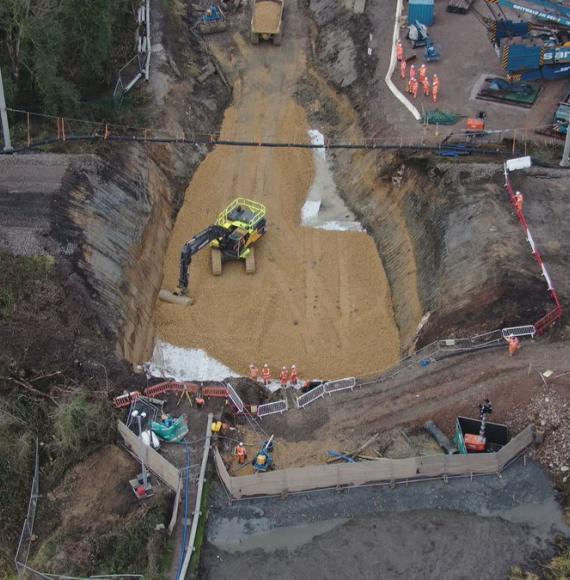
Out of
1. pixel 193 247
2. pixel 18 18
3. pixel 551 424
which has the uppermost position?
pixel 18 18

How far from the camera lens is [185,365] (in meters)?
29.5

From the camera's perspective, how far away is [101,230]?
30969mm

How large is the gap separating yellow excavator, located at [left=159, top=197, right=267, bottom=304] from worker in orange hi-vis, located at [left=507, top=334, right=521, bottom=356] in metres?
10.8

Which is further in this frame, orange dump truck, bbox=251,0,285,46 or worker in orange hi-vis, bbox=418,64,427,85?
orange dump truck, bbox=251,0,285,46

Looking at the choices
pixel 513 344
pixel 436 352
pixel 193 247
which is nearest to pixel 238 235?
pixel 193 247

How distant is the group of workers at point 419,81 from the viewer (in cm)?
3738

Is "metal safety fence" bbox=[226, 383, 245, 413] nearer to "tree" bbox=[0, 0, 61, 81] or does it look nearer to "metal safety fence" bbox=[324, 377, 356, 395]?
"metal safety fence" bbox=[324, 377, 356, 395]

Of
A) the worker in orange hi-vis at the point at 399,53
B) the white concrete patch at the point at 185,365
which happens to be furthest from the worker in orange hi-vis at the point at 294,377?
the worker in orange hi-vis at the point at 399,53

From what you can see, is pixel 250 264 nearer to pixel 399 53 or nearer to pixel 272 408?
pixel 272 408

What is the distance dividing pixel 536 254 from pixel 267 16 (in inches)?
927

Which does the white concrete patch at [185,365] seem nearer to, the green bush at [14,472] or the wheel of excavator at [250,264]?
the wheel of excavator at [250,264]

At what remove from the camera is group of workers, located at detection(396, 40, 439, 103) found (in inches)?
1471

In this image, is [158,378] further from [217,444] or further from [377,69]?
[377,69]

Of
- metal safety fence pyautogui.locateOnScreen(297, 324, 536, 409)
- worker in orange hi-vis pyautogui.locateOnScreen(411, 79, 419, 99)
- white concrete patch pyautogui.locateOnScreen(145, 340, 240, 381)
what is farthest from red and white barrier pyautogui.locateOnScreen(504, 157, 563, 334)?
white concrete patch pyautogui.locateOnScreen(145, 340, 240, 381)
